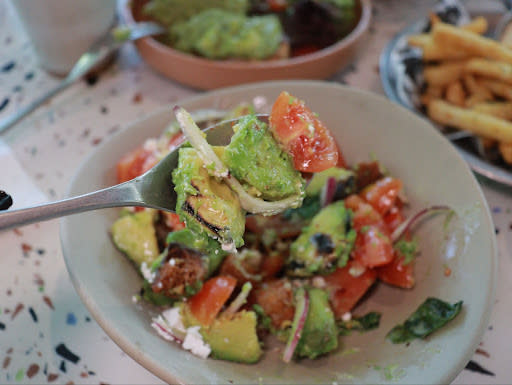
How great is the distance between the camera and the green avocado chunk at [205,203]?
941 millimetres

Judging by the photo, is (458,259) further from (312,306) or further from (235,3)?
(235,3)

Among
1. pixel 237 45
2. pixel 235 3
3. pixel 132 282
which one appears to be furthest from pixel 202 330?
pixel 235 3

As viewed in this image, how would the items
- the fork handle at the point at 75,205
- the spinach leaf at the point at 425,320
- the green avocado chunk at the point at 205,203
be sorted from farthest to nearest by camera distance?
the spinach leaf at the point at 425,320, the green avocado chunk at the point at 205,203, the fork handle at the point at 75,205

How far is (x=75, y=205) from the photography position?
0.90 m

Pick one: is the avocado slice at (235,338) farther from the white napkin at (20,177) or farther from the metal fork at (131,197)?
the white napkin at (20,177)

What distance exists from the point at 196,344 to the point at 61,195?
2.87ft

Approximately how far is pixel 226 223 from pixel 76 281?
0.46 meters

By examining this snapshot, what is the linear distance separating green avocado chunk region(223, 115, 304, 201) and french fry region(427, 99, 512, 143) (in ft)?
2.69

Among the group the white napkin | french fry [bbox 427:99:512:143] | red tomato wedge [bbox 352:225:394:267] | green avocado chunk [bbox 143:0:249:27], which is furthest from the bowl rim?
red tomato wedge [bbox 352:225:394:267]

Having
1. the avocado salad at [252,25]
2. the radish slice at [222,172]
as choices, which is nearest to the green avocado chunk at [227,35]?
the avocado salad at [252,25]

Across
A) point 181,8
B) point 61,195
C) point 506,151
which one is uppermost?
point 181,8

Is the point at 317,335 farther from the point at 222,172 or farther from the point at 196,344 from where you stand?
the point at 222,172

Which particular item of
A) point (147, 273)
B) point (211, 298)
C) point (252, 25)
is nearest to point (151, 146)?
point (147, 273)

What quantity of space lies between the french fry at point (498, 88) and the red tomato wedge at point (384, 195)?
1.85 ft
